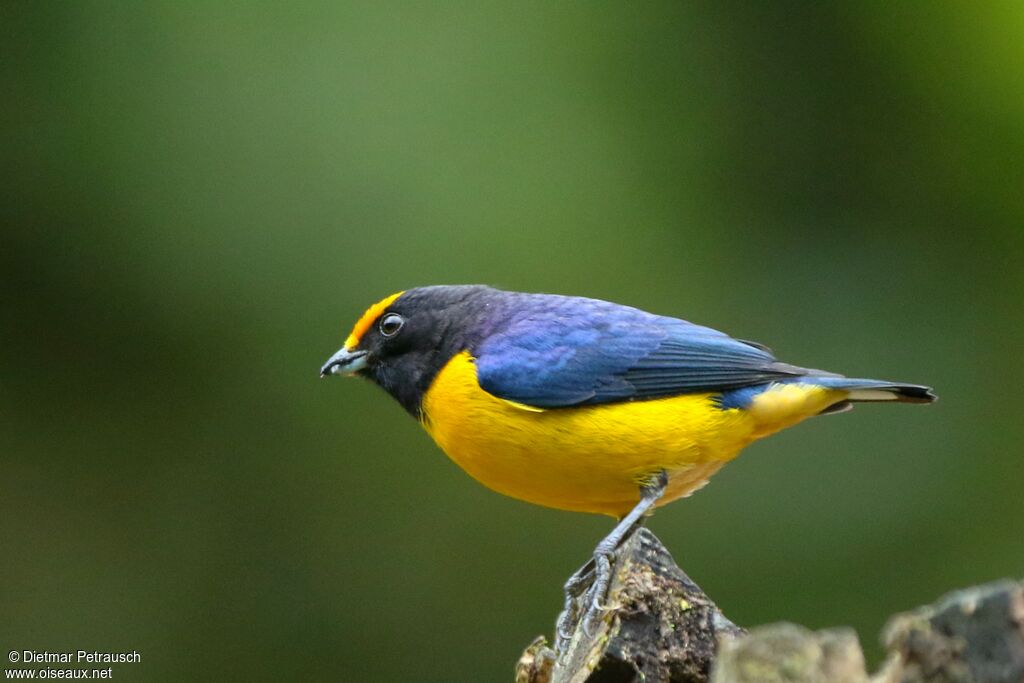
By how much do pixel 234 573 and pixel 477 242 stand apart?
2454 millimetres

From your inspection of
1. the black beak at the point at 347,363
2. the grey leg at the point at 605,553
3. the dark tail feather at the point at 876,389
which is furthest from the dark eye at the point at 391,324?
the dark tail feather at the point at 876,389

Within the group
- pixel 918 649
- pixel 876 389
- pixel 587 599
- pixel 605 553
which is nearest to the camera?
pixel 918 649

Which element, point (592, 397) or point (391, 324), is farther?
point (391, 324)

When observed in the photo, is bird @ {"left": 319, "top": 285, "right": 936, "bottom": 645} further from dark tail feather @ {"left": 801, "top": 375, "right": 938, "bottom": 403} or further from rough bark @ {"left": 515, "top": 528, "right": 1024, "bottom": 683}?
rough bark @ {"left": 515, "top": 528, "right": 1024, "bottom": 683}

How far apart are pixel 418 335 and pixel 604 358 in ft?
3.14

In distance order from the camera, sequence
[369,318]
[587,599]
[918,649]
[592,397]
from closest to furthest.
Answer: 1. [918,649]
2. [587,599]
3. [592,397]
4. [369,318]

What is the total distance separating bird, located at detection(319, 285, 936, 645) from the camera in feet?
17.0

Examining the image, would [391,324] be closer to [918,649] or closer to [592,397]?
[592,397]

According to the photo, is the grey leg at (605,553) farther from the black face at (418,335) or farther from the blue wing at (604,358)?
the black face at (418,335)

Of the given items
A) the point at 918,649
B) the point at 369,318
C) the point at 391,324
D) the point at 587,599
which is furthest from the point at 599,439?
the point at 918,649

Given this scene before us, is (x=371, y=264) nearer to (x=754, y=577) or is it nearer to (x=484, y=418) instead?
(x=484, y=418)

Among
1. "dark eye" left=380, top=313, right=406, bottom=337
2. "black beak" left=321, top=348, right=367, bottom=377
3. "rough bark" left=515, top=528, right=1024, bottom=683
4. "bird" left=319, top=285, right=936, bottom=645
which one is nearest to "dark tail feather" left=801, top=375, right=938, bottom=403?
"bird" left=319, top=285, right=936, bottom=645

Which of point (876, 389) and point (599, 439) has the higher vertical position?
point (876, 389)

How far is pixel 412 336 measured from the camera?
599 cm
